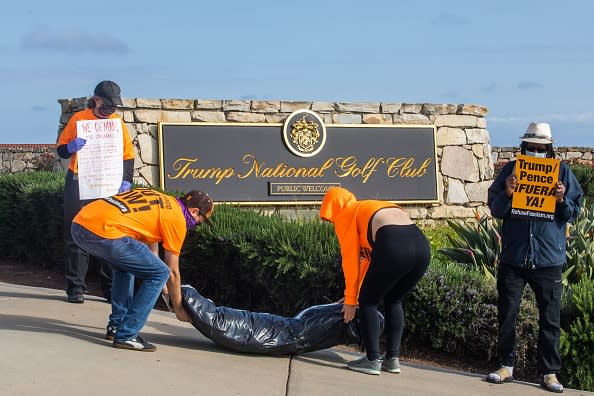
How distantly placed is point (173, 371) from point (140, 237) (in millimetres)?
1064

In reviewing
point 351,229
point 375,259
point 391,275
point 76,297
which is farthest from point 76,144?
point 391,275

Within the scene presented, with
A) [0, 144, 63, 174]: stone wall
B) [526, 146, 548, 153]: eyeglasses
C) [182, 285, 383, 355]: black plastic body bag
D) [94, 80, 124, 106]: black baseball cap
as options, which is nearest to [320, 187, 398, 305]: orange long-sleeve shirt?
[182, 285, 383, 355]: black plastic body bag

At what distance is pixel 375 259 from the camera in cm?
622

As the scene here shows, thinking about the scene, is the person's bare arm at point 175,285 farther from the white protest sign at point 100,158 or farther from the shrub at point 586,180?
the shrub at point 586,180

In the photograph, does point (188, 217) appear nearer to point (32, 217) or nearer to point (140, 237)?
point (140, 237)

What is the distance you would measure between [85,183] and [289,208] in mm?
6193

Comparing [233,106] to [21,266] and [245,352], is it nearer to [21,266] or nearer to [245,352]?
[21,266]

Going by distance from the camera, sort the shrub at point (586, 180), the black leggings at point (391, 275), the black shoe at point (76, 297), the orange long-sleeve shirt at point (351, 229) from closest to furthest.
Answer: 1. the black leggings at point (391, 275)
2. the orange long-sleeve shirt at point (351, 229)
3. the black shoe at point (76, 297)
4. the shrub at point (586, 180)

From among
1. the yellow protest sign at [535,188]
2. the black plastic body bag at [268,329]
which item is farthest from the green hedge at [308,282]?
the yellow protest sign at [535,188]

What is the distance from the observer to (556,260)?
6453 mm

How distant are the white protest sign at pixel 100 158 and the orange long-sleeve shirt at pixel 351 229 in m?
2.61

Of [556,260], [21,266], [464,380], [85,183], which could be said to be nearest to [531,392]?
[464,380]

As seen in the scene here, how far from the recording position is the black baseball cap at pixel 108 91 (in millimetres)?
8180

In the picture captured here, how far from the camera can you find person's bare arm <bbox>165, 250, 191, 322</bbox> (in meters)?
6.47
